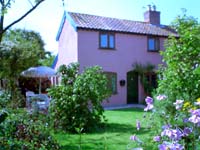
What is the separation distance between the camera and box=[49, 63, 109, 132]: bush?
1124 centimetres

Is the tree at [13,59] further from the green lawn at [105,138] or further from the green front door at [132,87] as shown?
the green lawn at [105,138]

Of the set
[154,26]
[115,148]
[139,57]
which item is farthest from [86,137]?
[154,26]

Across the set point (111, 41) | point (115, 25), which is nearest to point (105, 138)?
point (111, 41)

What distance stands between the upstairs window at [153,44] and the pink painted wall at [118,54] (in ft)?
1.00

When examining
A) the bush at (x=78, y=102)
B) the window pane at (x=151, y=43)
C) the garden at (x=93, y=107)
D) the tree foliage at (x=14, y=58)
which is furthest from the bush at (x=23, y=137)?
the window pane at (x=151, y=43)

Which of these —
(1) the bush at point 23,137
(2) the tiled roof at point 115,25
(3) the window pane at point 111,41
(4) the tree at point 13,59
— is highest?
(2) the tiled roof at point 115,25

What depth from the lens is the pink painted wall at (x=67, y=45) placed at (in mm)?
22589

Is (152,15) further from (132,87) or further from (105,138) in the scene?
(105,138)

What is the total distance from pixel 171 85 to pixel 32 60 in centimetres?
1451

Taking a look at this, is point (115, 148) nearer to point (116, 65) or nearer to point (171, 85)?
point (171, 85)

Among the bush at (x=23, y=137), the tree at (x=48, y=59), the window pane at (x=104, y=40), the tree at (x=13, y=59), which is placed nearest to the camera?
Answer: the bush at (x=23, y=137)

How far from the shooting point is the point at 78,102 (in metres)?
11.4

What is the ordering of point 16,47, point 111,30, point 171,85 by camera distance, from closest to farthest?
point 171,85 < point 16,47 < point 111,30

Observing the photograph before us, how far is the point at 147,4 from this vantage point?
26578mm
